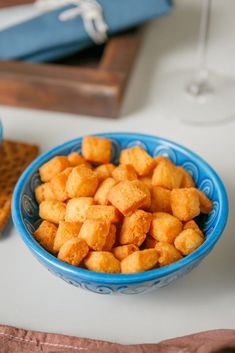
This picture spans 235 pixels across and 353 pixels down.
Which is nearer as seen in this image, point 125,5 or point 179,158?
point 179,158

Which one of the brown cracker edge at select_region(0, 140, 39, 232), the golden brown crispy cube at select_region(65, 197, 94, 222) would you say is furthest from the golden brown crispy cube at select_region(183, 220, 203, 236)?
the brown cracker edge at select_region(0, 140, 39, 232)

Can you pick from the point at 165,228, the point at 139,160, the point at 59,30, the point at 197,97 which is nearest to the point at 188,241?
the point at 165,228

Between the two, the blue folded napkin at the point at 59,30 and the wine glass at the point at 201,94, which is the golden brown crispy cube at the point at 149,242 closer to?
the wine glass at the point at 201,94

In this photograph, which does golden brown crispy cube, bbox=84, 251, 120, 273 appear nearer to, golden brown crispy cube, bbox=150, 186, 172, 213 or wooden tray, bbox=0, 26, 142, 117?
golden brown crispy cube, bbox=150, 186, 172, 213

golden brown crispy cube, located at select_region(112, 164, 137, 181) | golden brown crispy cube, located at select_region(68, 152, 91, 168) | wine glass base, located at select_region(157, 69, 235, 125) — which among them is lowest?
wine glass base, located at select_region(157, 69, 235, 125)

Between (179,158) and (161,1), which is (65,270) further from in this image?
(161,1)

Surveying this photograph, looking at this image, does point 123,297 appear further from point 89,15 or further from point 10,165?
point 89,15

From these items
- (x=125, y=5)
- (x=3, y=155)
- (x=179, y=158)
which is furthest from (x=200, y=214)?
(x=125, y=5)
